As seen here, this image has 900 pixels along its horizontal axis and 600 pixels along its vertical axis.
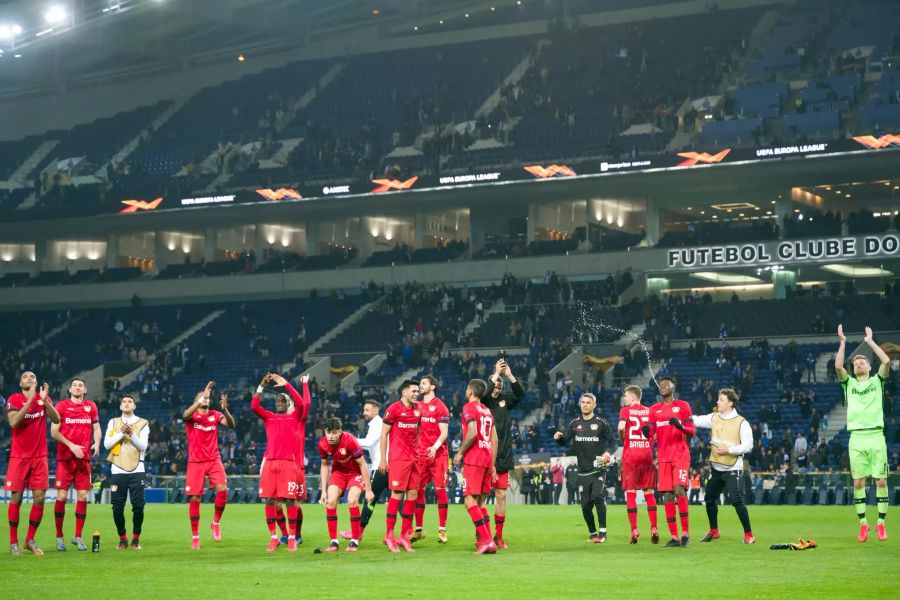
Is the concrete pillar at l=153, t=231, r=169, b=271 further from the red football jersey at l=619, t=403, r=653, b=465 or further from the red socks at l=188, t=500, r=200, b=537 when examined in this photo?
the red football jersey at l=619, t=403, r=653, b=465

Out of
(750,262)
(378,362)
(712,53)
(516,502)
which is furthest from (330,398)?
(712,53)

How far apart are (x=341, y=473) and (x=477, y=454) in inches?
88.2

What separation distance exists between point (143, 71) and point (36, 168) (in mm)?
9252

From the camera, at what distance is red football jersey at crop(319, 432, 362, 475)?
19.0 metres

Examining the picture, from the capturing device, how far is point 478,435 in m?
18.2

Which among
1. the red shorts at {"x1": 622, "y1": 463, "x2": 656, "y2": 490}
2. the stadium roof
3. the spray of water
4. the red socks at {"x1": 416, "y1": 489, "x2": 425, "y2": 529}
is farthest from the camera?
the stadium roof

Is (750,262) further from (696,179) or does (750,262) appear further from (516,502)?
(516,502)

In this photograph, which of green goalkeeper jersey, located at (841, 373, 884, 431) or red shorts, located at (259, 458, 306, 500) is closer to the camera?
green goalkeeper jersey, located at (841, 373, 884, 431)

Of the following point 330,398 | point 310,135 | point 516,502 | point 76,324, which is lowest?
point 516,502

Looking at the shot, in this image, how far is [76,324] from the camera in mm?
69125

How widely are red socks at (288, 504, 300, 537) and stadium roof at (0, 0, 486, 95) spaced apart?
156 ft

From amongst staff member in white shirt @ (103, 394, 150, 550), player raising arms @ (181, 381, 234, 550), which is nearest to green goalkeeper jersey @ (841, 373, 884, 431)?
player raising arms @ (181, 381, 234, 550)

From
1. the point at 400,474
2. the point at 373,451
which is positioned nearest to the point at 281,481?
the point at 400,474

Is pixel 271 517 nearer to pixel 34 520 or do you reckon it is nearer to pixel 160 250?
pixel 34 520
